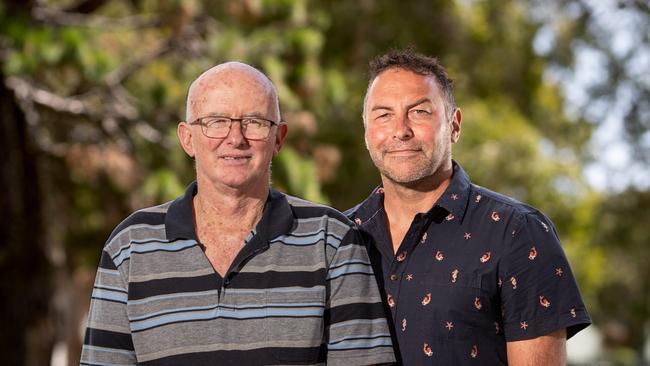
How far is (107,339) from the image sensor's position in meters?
3.35

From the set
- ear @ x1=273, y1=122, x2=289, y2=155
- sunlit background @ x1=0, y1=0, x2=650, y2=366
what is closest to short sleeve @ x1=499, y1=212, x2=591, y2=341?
ear @ x1=273, y1=122, x2=289, y2=155

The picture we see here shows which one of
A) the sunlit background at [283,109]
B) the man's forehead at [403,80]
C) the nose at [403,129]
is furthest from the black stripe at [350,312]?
the sunlit background at [283,109]

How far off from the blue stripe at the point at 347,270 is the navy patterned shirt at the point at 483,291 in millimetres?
294

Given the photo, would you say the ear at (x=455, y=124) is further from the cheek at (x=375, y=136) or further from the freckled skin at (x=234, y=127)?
the freckled skin at (x=234, y=127)

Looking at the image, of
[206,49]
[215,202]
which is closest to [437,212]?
[215,202]

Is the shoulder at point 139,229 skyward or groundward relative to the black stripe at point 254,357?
skyward

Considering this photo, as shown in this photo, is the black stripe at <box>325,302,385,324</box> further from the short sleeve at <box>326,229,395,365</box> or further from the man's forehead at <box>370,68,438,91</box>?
the man's forehead at <box>370,68,438,91</box>

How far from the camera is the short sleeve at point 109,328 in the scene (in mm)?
3338

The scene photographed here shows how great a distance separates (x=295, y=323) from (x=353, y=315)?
0.56ft

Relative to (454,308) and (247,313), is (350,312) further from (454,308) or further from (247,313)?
(454,308)

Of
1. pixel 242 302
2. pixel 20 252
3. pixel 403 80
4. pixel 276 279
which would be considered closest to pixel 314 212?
pixel 276 279

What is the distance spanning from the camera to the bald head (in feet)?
11.2

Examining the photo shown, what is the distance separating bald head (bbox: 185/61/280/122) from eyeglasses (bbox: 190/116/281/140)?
0.12 ft

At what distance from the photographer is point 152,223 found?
11.5 feet
